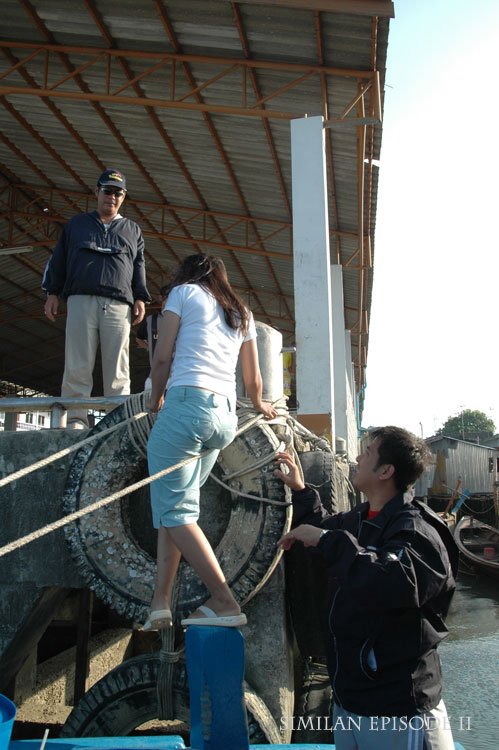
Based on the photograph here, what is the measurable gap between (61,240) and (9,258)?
10.8m

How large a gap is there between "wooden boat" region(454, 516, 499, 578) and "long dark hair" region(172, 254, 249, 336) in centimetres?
1378

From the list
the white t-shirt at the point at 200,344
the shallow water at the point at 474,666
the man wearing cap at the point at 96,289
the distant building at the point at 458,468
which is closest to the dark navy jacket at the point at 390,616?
the white t-shirt at the point at 200,344

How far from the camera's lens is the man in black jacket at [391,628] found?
152 centimetres

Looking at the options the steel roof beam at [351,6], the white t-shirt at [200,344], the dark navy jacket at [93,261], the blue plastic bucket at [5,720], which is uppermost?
the steel roof beam at [351,6]

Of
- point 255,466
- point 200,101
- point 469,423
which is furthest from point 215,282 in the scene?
point 469,423

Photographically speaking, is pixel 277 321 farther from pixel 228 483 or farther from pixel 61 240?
pixel 228 483

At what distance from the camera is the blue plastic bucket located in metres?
1.53

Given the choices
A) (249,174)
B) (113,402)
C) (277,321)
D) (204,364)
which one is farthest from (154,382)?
(277,321)

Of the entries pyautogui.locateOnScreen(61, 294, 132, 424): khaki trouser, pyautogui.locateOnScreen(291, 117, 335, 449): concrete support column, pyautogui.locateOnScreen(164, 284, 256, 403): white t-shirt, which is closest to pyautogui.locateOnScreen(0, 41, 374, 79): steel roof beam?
pyautogui.locateOnScreen(291, 117, 335, 449): concrete support column

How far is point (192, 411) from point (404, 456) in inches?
28.4

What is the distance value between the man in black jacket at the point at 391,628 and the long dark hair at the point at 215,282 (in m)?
0.89

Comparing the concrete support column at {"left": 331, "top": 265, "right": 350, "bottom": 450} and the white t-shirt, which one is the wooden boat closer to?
the concrete support column at {"left": 331, "top": 265, "right": 350, "bottom": 450}

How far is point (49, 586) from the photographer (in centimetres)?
275

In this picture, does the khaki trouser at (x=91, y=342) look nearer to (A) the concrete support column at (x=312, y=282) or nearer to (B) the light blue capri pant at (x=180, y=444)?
(B) the light blue capri pant at (x=180, y=444)
